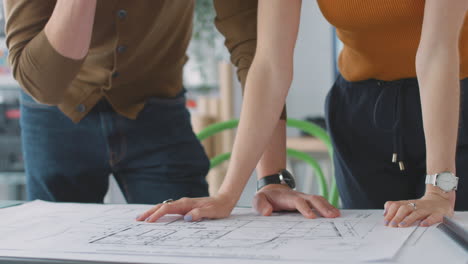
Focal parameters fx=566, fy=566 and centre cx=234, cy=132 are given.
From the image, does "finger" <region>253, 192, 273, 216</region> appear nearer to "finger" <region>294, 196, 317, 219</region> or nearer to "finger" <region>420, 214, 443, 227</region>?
"finger" <region>294, 196, 317, 219</region>

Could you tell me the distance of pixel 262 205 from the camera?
0.96 m

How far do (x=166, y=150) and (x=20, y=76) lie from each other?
357 millimetres

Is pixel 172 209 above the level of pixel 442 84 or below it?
below

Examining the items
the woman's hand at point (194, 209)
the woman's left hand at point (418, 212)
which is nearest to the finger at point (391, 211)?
the woman's left hand at point (418, 212)

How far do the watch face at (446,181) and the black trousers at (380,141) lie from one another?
288 millimetres

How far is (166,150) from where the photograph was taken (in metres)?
1.30

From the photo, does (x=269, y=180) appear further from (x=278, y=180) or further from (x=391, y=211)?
(x=391, y=211)

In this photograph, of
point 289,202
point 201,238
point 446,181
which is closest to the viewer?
point 201,238

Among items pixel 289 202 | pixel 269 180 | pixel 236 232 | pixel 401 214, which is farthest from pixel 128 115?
pixel 401 214

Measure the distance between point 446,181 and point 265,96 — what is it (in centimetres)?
33

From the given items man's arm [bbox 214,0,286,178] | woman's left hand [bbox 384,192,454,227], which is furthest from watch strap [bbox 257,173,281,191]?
woman's left hand [bbox 384,192,454,227]

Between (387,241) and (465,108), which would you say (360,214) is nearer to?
(387,241)

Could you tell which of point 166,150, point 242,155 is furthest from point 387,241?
point 166,150

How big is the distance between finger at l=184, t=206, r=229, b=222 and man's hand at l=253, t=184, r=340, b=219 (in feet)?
0.29
